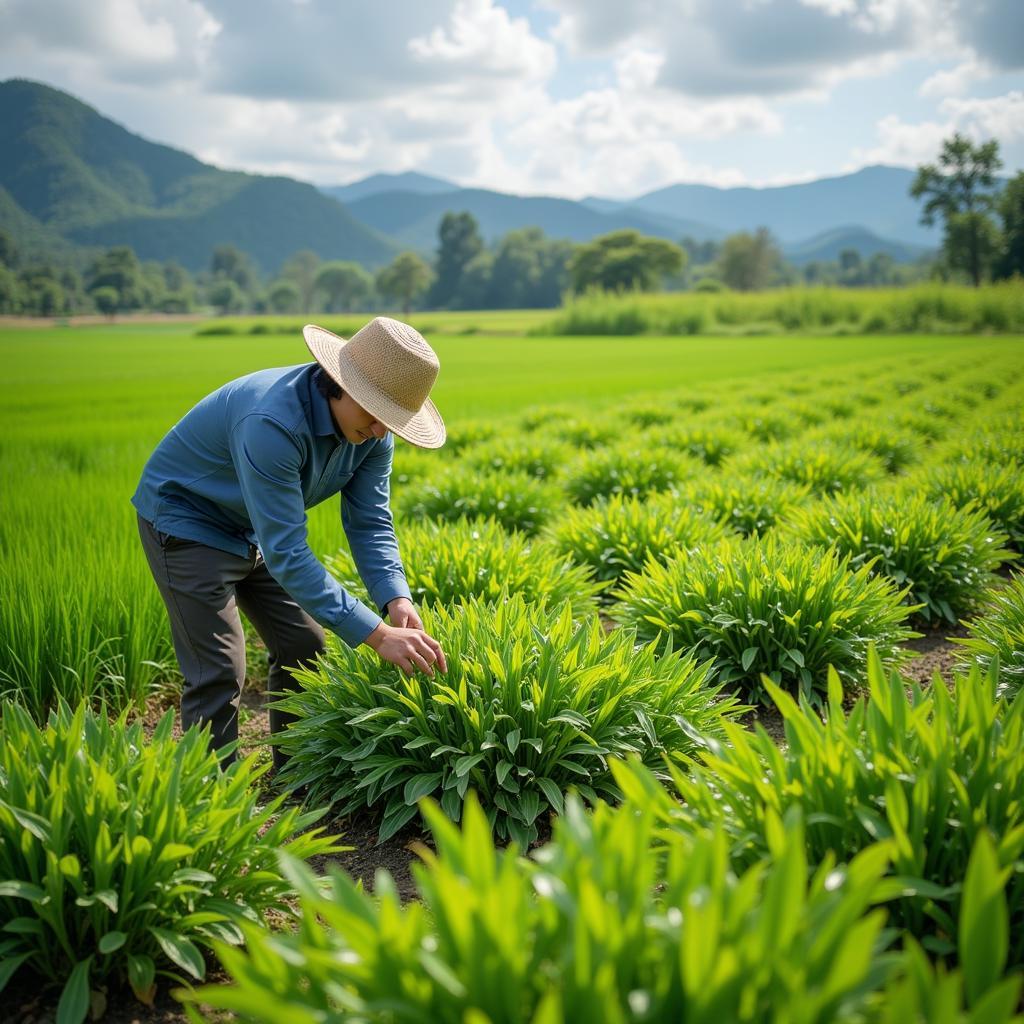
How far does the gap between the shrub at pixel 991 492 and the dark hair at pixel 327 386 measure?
5218 mm

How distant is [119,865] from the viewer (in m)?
1.97

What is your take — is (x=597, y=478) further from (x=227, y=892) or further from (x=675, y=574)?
(x=227, y=892)

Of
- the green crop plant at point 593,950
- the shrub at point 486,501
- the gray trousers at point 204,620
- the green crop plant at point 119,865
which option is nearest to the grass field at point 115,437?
the shrub at point 486,501

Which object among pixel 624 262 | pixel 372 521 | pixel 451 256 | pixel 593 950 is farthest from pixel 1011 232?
pixel 451 256

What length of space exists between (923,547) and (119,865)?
4.86 metres

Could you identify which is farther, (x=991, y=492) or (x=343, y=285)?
(x=343, y=285)

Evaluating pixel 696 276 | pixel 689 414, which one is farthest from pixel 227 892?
pixel 696 276

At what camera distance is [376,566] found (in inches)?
125

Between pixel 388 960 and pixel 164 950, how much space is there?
3.64ft

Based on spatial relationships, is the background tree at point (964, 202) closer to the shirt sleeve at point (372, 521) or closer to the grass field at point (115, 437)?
the grass field at point (115, 437)

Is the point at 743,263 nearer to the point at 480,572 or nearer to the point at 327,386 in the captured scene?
the point at 480,572

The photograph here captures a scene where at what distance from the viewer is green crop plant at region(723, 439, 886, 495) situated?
7.35m

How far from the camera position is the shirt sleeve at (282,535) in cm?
265

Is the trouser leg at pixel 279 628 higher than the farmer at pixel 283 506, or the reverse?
the farmer at pixel 283 506
